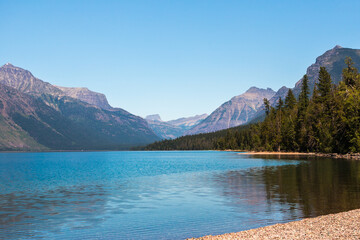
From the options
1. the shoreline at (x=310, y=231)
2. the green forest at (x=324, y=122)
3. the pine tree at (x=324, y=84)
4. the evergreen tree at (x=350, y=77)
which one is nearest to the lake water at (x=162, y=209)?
the shoreline at (x=310, y=231)

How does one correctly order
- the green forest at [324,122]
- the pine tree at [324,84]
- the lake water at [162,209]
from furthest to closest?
the pine tree at [324,84] → the green forest at [324,122] → the lake water at [162,209]

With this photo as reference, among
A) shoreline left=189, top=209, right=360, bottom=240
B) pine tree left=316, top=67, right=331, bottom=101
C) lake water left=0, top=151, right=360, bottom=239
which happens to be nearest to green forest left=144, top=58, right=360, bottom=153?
pine tree left=316, top=67, right=331, bottom=101

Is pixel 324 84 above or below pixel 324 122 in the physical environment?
above

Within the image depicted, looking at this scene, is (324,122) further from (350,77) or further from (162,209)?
(162,209)

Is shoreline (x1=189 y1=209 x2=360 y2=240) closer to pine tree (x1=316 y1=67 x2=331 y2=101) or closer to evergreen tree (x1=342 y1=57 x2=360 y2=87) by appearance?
evergreen tree (x1=342 y1=57 x2=360 y2=87)

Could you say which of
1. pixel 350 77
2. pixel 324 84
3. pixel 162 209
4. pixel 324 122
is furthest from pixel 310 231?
pixel 324 84

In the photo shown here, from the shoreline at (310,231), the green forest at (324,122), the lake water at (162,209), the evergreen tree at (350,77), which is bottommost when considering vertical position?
the lake water at (162,209)

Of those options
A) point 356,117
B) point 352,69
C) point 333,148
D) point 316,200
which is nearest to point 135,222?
point 316,200

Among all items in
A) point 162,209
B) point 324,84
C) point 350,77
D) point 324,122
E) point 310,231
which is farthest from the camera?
point 324,84

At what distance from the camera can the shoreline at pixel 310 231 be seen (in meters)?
19.9

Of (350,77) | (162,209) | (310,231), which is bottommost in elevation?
(162,209)

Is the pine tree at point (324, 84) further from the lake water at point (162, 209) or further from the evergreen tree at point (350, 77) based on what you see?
the lake water at point (162, 209)

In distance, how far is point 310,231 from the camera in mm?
21062

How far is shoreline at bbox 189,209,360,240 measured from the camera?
784 inches
